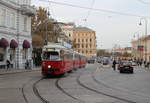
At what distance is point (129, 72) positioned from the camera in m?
Result: 38.0

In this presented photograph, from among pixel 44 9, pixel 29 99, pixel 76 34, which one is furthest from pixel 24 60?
pixel 76 34

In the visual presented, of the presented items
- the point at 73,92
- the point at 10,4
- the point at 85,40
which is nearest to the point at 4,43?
the point at 10,4

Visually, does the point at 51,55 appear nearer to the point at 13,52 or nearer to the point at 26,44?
the point at 13,52

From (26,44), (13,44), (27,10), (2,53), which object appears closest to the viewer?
(2,53)

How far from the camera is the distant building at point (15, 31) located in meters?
40.8

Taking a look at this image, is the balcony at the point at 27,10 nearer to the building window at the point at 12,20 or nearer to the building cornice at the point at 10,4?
the building cornice at the point at 10,4

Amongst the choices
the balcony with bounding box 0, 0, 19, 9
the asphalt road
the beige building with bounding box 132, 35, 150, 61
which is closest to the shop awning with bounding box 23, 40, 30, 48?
the balcony with bounding box 0, 0, 19, 9

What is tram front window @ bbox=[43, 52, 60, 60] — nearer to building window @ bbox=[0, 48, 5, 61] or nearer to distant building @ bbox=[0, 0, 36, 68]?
distant building @ bbox=[0, 0, 36, 68]

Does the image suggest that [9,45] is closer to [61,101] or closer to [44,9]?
[44,9]

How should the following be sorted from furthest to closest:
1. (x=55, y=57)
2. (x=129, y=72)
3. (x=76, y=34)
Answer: (x=76, y=34), (x=129, y=72), (x=55, y=57)

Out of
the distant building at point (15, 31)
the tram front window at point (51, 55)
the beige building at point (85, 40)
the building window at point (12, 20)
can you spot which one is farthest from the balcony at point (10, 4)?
the beige building at point (85, 40)

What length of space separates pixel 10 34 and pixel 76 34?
102121mm

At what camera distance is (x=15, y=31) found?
44750mm

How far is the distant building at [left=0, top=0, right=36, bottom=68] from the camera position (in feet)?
134
